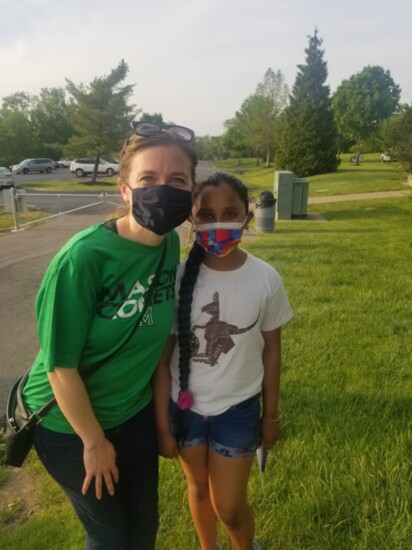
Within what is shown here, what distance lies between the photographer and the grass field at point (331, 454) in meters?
2.12

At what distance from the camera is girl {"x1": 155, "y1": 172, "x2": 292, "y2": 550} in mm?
1676

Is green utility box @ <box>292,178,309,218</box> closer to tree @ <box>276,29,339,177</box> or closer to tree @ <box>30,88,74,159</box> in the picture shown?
tree @ <box>276,29,339,177</box>

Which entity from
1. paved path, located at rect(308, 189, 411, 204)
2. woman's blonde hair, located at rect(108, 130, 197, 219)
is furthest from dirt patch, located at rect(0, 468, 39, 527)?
paved path, located at rect(308, 189, 411, 204)

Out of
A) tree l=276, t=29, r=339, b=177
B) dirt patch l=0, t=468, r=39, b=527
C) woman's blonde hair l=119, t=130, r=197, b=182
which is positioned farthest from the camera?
tree l=276, t=29, r=339, b=177

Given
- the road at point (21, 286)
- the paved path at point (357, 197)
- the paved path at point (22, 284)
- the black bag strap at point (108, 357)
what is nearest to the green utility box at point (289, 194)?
the paved path at point (22, 284)

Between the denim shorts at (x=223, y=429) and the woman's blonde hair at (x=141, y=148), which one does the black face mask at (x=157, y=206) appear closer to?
the woman's blonde hair at (x=141, y=148)

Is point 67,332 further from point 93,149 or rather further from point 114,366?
point 93,149

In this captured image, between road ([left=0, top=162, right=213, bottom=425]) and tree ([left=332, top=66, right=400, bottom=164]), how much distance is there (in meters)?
37.0

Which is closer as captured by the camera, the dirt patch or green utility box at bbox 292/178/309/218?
the dirt patch

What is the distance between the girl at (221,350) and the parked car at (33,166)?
163 ft

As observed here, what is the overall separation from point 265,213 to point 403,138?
13494mm

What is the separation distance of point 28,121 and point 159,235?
70672mm

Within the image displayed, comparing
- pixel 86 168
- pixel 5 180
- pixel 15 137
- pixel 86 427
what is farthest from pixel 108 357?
pixel 15 137

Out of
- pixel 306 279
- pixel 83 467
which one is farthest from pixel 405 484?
pixel 306 279
